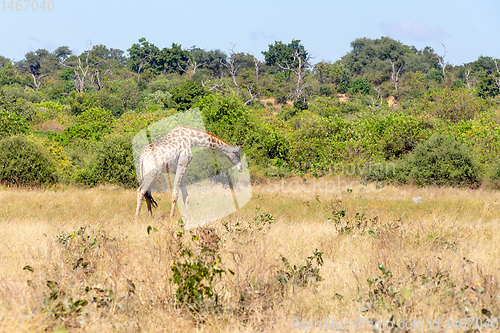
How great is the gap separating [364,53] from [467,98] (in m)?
64.8

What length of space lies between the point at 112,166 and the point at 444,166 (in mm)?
14294

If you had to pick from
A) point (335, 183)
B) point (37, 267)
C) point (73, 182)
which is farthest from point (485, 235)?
point (73, 182)

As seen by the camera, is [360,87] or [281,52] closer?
[360,87]

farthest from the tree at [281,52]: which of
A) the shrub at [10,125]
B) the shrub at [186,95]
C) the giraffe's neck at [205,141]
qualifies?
the giraffe's neck at [205,141]

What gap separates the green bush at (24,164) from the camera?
17.4 meters

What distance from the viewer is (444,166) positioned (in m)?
19.2

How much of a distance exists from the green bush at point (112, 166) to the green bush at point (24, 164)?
1468 millimetres

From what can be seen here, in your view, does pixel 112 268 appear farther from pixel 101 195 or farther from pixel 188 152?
pixel 101 195

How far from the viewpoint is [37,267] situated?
685cm

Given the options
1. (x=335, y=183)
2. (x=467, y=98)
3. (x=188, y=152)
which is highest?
(x=467, y=98)

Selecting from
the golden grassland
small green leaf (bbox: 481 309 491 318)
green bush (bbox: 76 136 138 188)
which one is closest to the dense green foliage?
green bush (bbox: 76 136 138 188)

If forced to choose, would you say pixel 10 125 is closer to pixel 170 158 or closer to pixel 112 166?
pixel 112 166

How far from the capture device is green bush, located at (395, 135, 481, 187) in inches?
757

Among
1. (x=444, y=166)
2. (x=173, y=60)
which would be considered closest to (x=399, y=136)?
(x=444, y=166)
